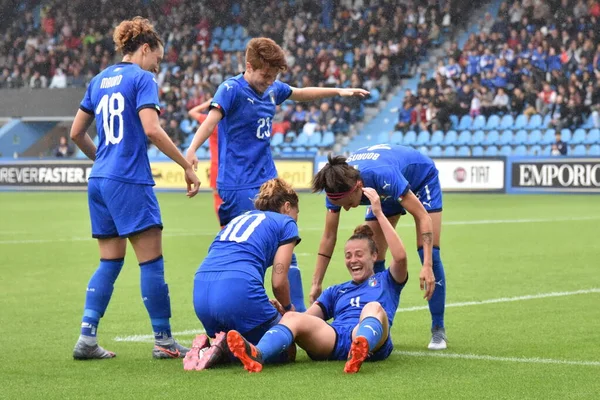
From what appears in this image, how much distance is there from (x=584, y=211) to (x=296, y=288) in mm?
14379

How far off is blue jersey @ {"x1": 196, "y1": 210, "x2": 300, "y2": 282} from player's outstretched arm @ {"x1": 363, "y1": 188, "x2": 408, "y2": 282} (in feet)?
1.58

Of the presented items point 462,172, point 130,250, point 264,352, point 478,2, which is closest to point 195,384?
point 264,352

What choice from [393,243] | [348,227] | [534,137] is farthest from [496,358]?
[534,137]

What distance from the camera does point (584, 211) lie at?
66.9 feet

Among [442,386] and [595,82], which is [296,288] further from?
[595,82]

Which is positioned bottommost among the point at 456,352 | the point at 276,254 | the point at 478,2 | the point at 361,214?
the point at 361,214

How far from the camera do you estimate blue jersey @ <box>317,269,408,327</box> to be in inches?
246

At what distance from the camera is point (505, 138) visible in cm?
2903

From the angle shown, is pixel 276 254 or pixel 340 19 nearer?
pixel 276 254

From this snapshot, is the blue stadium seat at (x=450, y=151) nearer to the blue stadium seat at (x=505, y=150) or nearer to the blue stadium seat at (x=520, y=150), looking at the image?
the blue stadium seat at (x=505, y=150)

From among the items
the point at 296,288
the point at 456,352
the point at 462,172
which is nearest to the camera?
the point at 456,352

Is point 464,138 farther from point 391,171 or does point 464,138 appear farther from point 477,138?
point 391,171

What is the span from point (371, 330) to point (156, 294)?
1.40 m

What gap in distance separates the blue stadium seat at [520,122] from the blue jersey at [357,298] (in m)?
23.1
